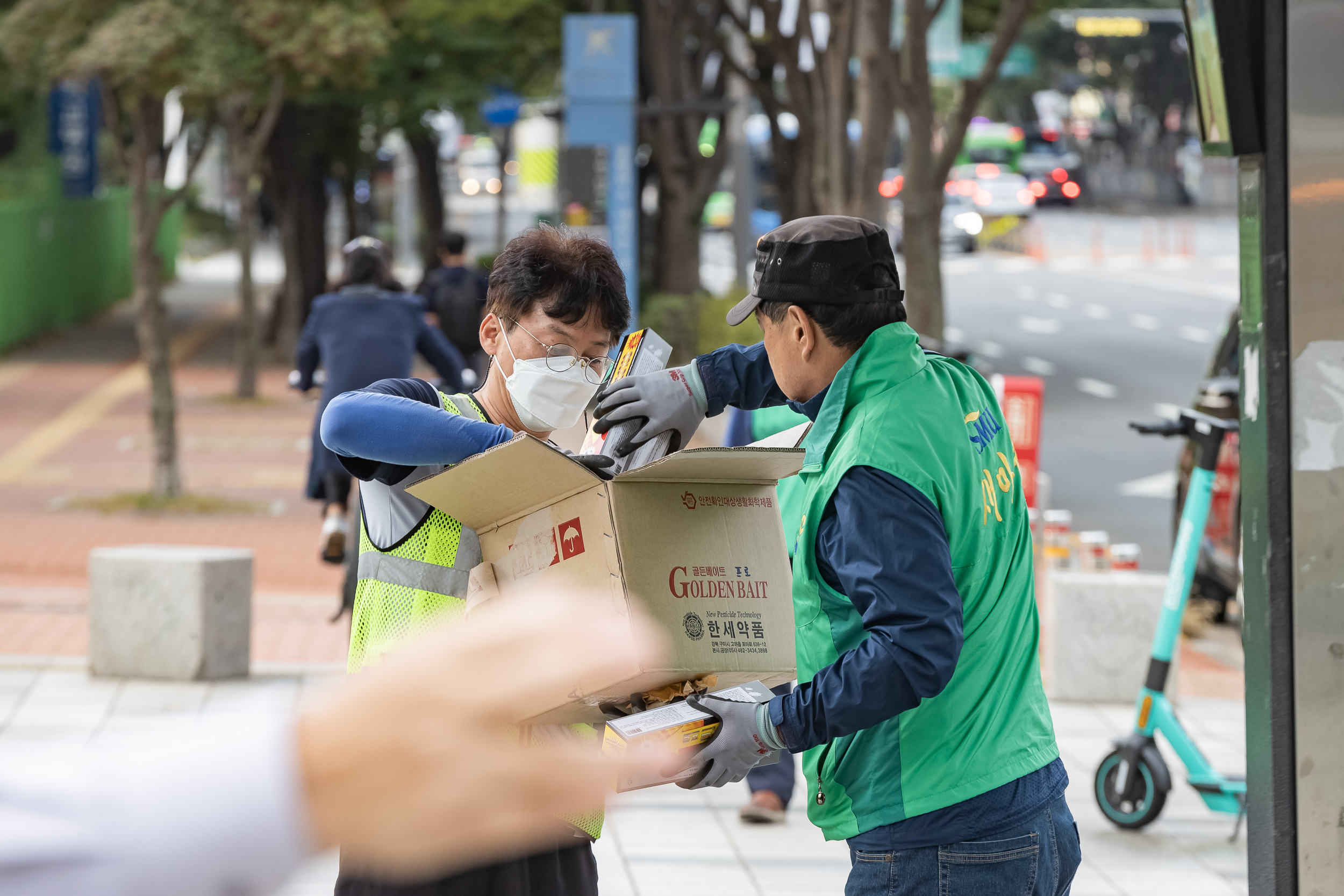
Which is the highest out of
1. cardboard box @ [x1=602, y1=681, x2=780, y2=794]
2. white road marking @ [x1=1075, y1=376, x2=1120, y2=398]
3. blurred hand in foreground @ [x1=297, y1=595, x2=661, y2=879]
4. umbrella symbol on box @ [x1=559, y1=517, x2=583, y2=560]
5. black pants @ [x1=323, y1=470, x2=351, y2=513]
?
blurred hand in foreground @ [x1=297, y1=595, x2=661, y2=879]

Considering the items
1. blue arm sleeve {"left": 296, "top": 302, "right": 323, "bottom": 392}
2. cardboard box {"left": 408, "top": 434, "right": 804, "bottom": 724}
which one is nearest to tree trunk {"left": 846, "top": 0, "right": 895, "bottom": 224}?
blue arm sleeve {"left": 296, "top": 302, "right": 323, "bottom": 392}

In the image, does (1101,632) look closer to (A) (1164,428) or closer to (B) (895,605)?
(A) (1164,428)

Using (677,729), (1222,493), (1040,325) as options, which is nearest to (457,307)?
(1222,493)

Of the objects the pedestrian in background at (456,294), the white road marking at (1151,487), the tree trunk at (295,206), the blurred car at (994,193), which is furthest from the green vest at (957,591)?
the blurred car at (994,193)

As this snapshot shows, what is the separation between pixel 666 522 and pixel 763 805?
143 inches

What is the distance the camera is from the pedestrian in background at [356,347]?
7.05 meters

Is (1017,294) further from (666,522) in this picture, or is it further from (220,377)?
(666,522)

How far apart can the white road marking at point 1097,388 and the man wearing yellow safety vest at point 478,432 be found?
60.3 ft

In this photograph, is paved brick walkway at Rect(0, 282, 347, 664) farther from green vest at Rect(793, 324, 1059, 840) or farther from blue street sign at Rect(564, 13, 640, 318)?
green vest at Rect(793, 324, 1059, 840)

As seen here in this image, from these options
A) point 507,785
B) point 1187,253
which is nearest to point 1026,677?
point 507,785

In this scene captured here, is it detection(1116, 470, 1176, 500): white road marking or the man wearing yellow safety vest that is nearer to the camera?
the man wearing yellow safety vest

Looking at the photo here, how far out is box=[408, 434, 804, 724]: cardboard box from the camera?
7.50 ft

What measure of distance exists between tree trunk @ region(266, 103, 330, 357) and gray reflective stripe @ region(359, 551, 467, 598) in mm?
21610

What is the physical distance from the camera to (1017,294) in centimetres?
3447
